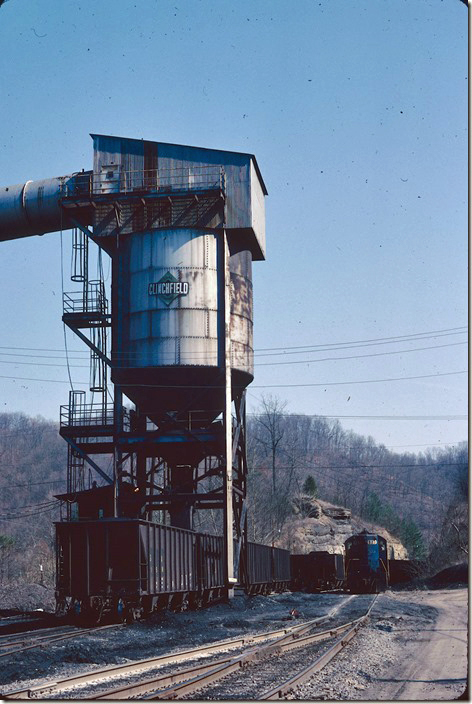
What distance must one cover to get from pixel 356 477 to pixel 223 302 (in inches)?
4515

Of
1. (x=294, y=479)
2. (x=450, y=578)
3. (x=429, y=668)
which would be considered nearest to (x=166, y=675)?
(x=429, y=668)

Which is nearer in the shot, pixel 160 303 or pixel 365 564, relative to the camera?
pixel 160 303

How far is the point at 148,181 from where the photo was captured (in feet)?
111

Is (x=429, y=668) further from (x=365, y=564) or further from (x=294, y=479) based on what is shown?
(x=294, y=479)

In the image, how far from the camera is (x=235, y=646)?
18.0m

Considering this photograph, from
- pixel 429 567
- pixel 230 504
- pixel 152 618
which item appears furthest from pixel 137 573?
pixel 429 567

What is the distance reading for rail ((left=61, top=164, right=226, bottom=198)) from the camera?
3378 centimetres

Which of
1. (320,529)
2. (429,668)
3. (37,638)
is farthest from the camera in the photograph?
(320,529)

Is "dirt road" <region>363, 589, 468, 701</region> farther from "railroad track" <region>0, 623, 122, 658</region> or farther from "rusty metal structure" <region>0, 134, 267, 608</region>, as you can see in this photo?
"rusty metal structure" <region>0, 134, 267, 608</region>

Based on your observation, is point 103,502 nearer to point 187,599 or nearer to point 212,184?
point 187,599

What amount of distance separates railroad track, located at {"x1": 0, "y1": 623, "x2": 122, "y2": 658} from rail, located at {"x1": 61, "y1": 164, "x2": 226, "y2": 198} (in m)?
17.8

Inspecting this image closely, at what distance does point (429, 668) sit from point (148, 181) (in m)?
23.9

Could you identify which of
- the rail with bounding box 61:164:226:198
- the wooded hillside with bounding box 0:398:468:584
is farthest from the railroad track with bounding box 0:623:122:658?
the wooded hillside with bounding box 0:398:468:584

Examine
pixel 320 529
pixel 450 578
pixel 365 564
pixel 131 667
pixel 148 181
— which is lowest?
pixel 320 529
